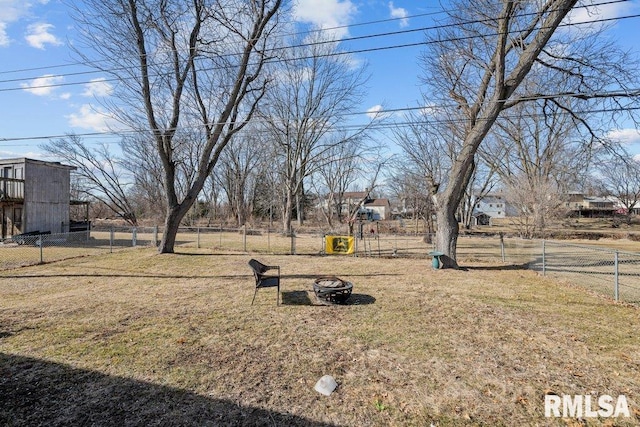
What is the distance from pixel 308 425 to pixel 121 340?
10.5ft

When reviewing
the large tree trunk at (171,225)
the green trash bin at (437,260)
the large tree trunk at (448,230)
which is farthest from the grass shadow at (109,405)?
the large tree trunk at (171,225)

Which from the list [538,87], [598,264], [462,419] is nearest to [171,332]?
[462,419]

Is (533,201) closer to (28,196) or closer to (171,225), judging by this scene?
(171,225)

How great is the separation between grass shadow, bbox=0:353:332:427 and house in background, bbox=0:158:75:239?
61.1ft

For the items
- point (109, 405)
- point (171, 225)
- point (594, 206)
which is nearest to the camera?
point (109, 405)

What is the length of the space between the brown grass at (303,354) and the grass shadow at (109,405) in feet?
0.05

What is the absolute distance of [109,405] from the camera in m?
3.06

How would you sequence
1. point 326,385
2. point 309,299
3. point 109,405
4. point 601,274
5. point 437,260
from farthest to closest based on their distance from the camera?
point 601,274
point 437,260
point 309,299
point 326,385
point 109,405

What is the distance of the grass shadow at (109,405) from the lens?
2832 mm

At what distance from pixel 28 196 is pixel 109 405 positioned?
20.6 meters

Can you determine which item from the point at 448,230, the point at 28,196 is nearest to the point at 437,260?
the point at 448,230

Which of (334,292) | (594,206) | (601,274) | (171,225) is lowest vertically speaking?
(601,274)

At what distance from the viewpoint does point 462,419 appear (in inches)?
114

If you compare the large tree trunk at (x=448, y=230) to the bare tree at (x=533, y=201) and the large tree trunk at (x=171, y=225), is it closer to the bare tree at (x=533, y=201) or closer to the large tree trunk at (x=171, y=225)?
the large tree trunk at (x=171, y=225)
